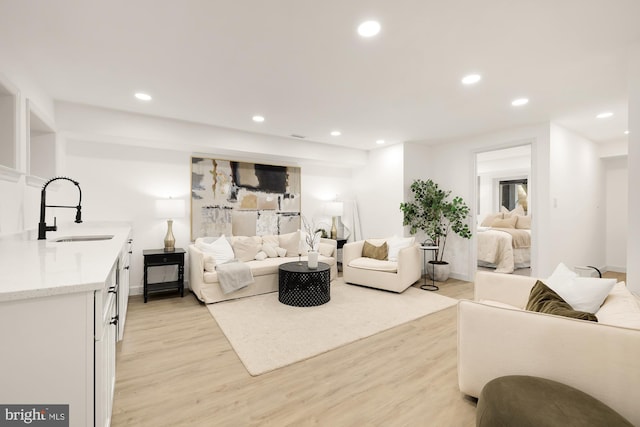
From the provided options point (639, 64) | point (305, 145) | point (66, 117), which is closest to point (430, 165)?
point (305, 145)

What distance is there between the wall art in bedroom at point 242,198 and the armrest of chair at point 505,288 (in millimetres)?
3536

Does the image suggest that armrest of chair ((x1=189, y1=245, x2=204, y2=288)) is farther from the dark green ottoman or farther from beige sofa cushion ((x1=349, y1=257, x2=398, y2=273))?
the dark green ottoman

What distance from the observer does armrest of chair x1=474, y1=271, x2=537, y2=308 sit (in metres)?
2.52

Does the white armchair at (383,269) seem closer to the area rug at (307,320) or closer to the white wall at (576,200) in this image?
the area rug at (307,320)

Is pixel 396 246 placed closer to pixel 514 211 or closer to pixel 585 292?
pixel 585 292

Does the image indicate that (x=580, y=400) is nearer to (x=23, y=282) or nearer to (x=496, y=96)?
Answer: (x=23, y=282)

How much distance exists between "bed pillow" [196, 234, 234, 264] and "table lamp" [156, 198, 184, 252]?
37cm

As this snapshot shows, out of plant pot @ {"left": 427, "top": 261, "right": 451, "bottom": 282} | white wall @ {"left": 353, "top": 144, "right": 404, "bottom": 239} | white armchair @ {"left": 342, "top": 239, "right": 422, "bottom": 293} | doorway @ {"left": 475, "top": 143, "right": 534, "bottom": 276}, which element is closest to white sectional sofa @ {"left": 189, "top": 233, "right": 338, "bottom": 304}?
white armchair @ {"left": 342, "top": 239, "right": 422, "bottom": 293}

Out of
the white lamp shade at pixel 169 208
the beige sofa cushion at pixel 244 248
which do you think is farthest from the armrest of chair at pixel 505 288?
the white lamp shade at pixel 169 208

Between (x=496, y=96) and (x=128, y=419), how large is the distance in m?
4.18

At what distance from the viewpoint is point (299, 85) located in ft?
9.66

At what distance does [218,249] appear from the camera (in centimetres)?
428

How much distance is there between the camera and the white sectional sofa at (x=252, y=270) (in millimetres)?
3830

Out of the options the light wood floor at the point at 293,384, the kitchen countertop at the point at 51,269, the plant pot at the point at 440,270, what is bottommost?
the light wood floor at the point at 293,384
